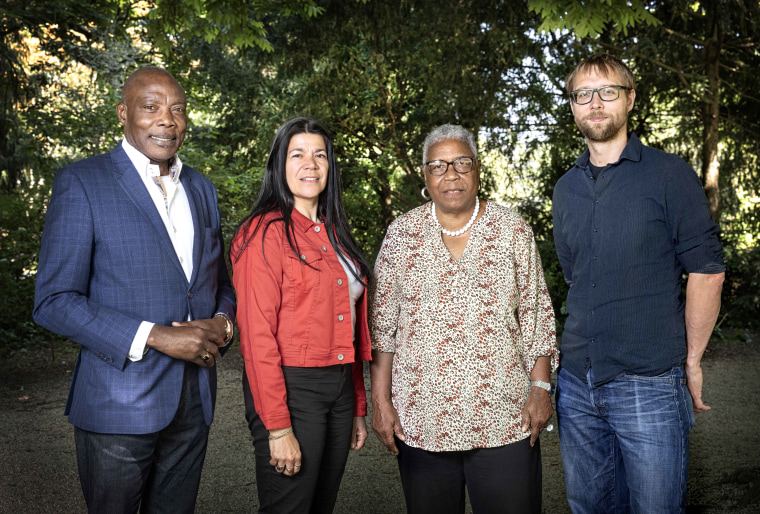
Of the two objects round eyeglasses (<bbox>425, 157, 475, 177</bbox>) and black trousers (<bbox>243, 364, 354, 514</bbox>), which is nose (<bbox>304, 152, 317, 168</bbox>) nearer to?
round eyeglasses (<bbox>425, 157, 475, 177</bbox>)

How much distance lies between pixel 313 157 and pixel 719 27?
27.6 feet

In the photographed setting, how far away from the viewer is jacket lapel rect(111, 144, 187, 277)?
2336mm

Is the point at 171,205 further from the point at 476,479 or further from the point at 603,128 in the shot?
the point at 603,128

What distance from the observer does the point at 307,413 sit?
247 centimetres

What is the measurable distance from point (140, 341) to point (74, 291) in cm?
27

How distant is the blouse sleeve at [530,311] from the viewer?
2.69 metres

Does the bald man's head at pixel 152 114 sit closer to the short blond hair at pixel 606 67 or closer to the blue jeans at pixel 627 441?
the short blond hair at pixel 606 67

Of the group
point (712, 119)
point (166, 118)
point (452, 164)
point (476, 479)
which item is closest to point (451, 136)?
point (452, 164)

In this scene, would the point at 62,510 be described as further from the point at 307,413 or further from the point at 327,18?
the point at 327,18

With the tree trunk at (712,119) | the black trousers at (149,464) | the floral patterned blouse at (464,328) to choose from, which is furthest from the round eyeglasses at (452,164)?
the tree trunk at (712,119)

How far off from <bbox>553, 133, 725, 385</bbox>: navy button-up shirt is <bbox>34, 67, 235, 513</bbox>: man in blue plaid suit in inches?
58.0

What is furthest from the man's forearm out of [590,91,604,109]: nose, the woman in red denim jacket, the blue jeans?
the woman in red denim jacket

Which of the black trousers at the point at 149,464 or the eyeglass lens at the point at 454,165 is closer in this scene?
the black trousers at the point at 149,464

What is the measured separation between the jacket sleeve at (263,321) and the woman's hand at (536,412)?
93 cm
